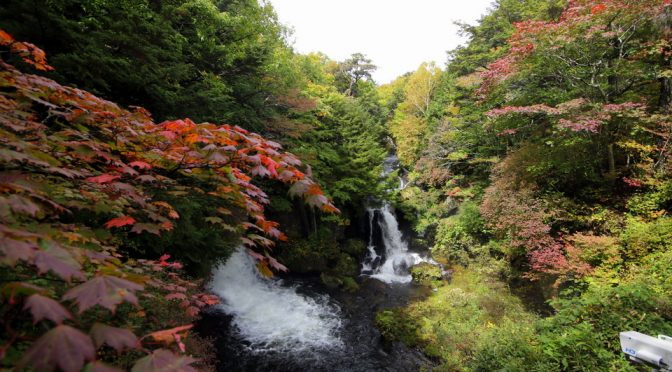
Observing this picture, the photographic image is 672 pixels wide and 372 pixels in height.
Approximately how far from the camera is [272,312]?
10461 mm

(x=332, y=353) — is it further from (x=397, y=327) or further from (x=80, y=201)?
(x=80, y=201)

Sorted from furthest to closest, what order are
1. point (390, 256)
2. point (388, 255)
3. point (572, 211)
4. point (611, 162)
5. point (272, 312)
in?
point (388, 255) → point (390, 256) → point (272, 312) → point (572, 211) → point (611, 162)

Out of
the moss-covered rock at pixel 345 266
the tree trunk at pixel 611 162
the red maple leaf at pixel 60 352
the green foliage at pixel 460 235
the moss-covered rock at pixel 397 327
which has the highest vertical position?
the tree trunk at pixel 611 162

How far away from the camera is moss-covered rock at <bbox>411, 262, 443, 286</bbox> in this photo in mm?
13283

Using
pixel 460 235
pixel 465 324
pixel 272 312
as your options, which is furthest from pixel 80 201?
pixel 460 235

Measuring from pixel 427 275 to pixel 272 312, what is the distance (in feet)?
23.3

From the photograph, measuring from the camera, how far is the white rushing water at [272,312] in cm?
884

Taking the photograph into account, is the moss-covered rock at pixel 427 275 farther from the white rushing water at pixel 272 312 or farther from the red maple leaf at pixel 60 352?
the red maple leaf at pixel 60 352

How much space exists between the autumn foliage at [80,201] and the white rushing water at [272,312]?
19.2 ft

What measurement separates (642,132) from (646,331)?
6.62 m

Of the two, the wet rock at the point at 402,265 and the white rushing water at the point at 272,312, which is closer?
the white rushing water at the point at 272,312

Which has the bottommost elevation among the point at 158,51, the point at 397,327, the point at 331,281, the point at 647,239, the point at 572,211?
the point at 331,281

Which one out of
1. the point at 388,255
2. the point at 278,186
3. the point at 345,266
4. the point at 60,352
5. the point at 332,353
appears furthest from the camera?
the point at 388,255

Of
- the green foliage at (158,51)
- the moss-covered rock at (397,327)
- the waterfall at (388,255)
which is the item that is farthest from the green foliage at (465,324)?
the green foliage at (158,51)
